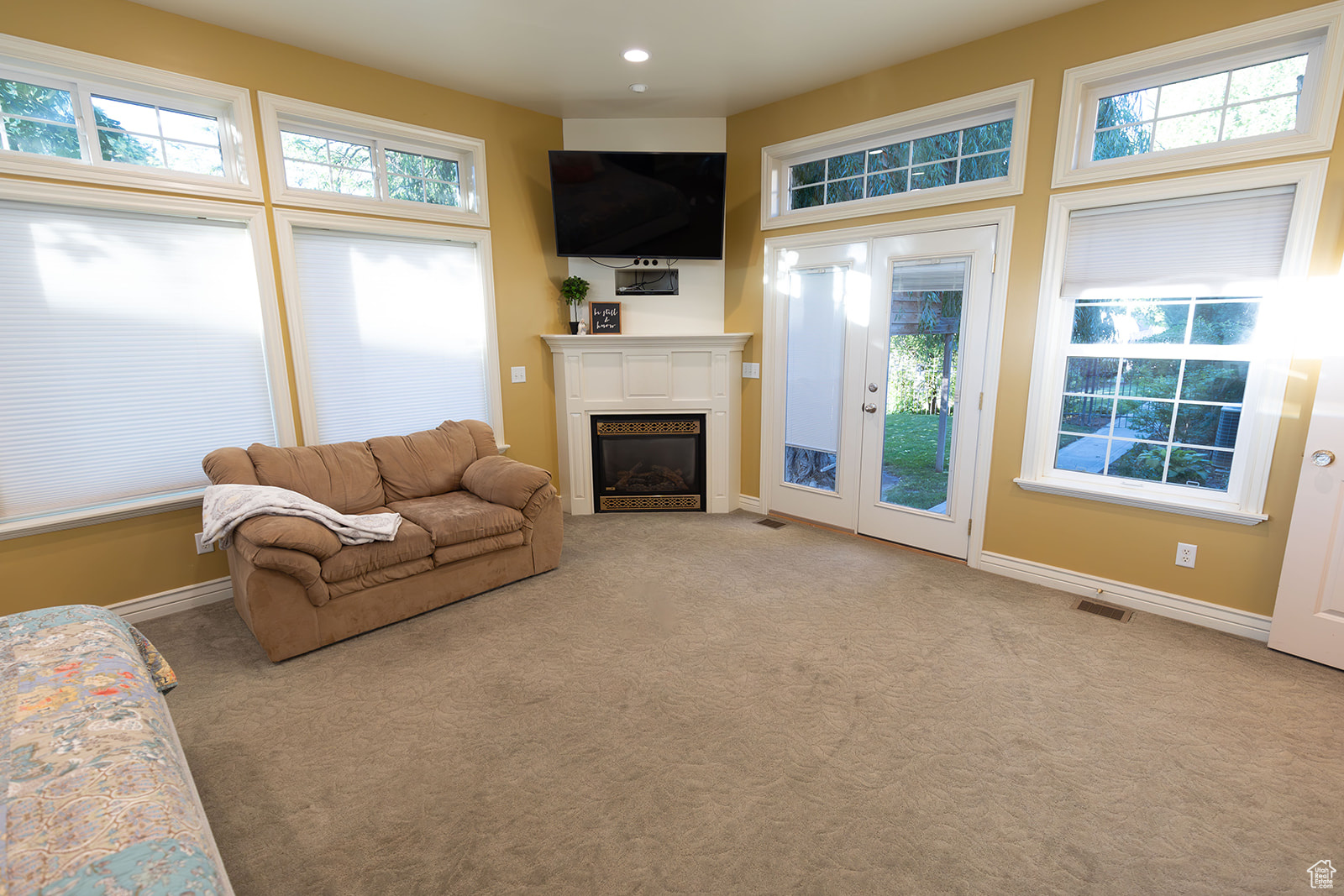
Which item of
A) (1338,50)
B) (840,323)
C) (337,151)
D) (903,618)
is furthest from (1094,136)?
(337,151)

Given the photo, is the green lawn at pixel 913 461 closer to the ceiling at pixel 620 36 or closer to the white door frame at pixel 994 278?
the white door frame at pixel 994 278

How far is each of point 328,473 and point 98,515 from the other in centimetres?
100

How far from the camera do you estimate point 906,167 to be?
379 cm

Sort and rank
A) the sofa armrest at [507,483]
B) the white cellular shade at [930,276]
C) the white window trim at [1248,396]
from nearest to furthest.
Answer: the white window trim at [1248,396] → the sofa armrest at [507,483] → the white cellular shade at [930,276]

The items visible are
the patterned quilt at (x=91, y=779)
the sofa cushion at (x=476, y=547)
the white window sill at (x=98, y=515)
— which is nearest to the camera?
the patterned quilt at (x=91, y=779)

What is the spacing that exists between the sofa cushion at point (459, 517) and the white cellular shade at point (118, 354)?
1061 millimetres

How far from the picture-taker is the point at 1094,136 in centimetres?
309

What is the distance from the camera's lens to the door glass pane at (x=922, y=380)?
3.68 metres

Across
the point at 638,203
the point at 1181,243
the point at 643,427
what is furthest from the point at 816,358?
the point at 1181,243

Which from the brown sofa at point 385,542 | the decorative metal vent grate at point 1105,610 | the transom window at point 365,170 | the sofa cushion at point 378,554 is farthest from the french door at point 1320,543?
the transom window at point 365,170

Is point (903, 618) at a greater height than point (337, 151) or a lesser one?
lesser

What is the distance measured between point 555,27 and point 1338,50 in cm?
342

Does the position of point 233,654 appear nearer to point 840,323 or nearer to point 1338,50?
point 840,323

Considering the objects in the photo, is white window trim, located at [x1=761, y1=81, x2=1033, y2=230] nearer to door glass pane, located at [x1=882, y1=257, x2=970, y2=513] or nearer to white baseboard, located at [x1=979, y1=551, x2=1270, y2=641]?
door glass pane, located at [x1=882, y1=257, x2=970, y2=513]
